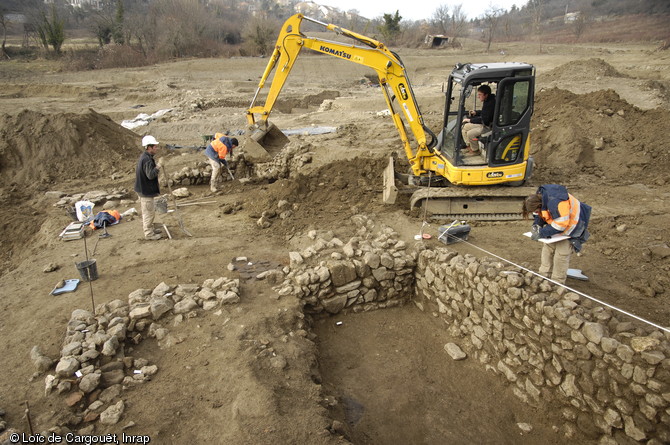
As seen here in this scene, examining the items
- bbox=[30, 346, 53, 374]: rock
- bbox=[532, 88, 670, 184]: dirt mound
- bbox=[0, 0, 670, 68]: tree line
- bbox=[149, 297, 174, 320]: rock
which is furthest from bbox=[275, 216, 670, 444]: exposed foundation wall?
bbox=[0, 0, 670, 68]: tree line

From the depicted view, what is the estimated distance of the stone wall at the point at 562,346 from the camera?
382 centimetres

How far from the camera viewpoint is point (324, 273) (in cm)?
623

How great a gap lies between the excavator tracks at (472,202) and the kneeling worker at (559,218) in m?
2.82

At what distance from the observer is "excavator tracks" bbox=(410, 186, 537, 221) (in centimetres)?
794

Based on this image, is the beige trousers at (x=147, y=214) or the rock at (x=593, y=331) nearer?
the rock at (x=593, y=331)

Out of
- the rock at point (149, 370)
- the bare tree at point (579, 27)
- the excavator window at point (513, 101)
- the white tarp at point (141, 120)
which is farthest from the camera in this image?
the bare tree at point (579, 27)

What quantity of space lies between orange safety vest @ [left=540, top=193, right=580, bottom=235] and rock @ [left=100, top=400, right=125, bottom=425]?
196 inches

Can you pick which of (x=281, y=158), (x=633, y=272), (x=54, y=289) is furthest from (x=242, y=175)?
(x=633, y=272)

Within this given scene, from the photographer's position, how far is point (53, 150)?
11891 mm

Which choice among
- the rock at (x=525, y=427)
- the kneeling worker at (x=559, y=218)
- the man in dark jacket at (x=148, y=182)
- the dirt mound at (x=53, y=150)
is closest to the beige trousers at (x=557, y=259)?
the kneeling worker at (x=559, y=218)

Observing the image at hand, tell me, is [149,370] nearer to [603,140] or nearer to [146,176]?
[146,176]

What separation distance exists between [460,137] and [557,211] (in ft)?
10.5

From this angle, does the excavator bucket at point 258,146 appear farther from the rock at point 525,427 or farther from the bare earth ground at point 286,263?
the rock at point 525,427

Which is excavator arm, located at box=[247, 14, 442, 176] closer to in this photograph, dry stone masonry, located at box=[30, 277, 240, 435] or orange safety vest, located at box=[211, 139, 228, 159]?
orange safety vest, located at box=[211, 139, 228, 159]
